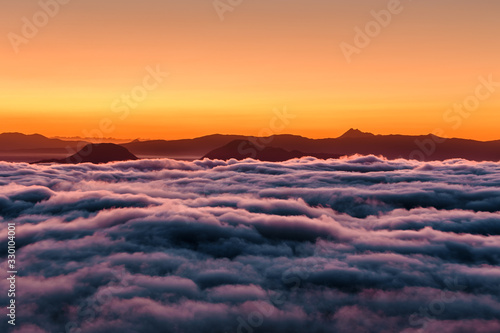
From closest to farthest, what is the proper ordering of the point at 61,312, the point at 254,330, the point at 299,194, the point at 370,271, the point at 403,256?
1. the point at 254,330
2. the point at 61,312
3. the point at 370,271
4. the point at 403,256
5. the point at 299,194

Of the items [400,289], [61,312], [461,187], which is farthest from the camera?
[461,187]

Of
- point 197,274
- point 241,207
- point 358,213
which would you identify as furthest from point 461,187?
point 197,274

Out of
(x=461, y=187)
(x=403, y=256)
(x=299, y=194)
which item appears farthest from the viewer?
(x=461, y=187)

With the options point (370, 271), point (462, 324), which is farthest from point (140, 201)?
point (462, 324)

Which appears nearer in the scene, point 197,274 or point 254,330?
point 254,330

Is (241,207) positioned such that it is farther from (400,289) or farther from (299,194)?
(400,289)

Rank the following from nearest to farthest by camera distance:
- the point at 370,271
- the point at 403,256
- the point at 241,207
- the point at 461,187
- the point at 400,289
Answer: the point at 400,289, the point at 370,271, the point at 403,256, the point at 241,207, the point at 461,187

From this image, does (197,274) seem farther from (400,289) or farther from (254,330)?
(400,289)

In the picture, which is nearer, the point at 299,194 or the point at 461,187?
the point at 299,194
